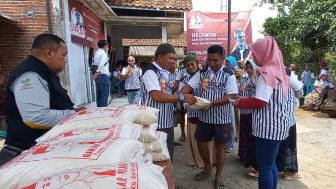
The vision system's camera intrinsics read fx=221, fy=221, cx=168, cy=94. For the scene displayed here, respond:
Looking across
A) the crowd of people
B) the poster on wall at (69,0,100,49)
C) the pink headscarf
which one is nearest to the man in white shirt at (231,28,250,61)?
the poster on wall at (69,0,100,49)

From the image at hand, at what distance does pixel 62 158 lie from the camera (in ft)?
3.40

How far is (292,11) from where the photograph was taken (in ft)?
31.5

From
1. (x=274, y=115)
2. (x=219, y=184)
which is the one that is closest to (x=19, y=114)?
(x=274, y=115)

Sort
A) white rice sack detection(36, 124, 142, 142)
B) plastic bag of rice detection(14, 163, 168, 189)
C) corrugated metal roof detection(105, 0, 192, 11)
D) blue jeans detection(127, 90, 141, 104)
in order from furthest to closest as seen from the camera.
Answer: corrugated metal roof detection(105, 0, 192, 11) < blue jeans detection(127, 90, 141, 104) < white rice sack detection(36, 124, 142, 142) < plastic bag of rice detection(14, 163, 168, 189)

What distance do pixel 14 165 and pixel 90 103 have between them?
6.46 metres

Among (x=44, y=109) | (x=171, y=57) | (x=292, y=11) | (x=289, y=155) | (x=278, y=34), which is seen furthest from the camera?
(x=278, y=34)

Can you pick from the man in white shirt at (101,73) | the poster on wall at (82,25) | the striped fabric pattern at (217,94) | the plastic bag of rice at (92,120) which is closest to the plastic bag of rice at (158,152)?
the plastic bag of rice at (92,120)

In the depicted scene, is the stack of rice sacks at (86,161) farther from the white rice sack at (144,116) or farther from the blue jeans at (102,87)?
the blue jeans at (102,87)

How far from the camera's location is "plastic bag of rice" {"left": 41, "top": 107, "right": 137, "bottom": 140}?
1.48 m

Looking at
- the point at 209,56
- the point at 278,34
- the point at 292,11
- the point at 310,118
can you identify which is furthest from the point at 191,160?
the point at 278,34

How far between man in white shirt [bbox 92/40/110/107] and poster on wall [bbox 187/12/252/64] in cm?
428

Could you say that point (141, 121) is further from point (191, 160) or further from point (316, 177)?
point (316, 177)

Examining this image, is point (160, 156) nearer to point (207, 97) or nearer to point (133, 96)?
point (207, 97)

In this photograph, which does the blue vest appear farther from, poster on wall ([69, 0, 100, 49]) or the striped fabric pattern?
poster on wall ([69, 0, 100, 49])
